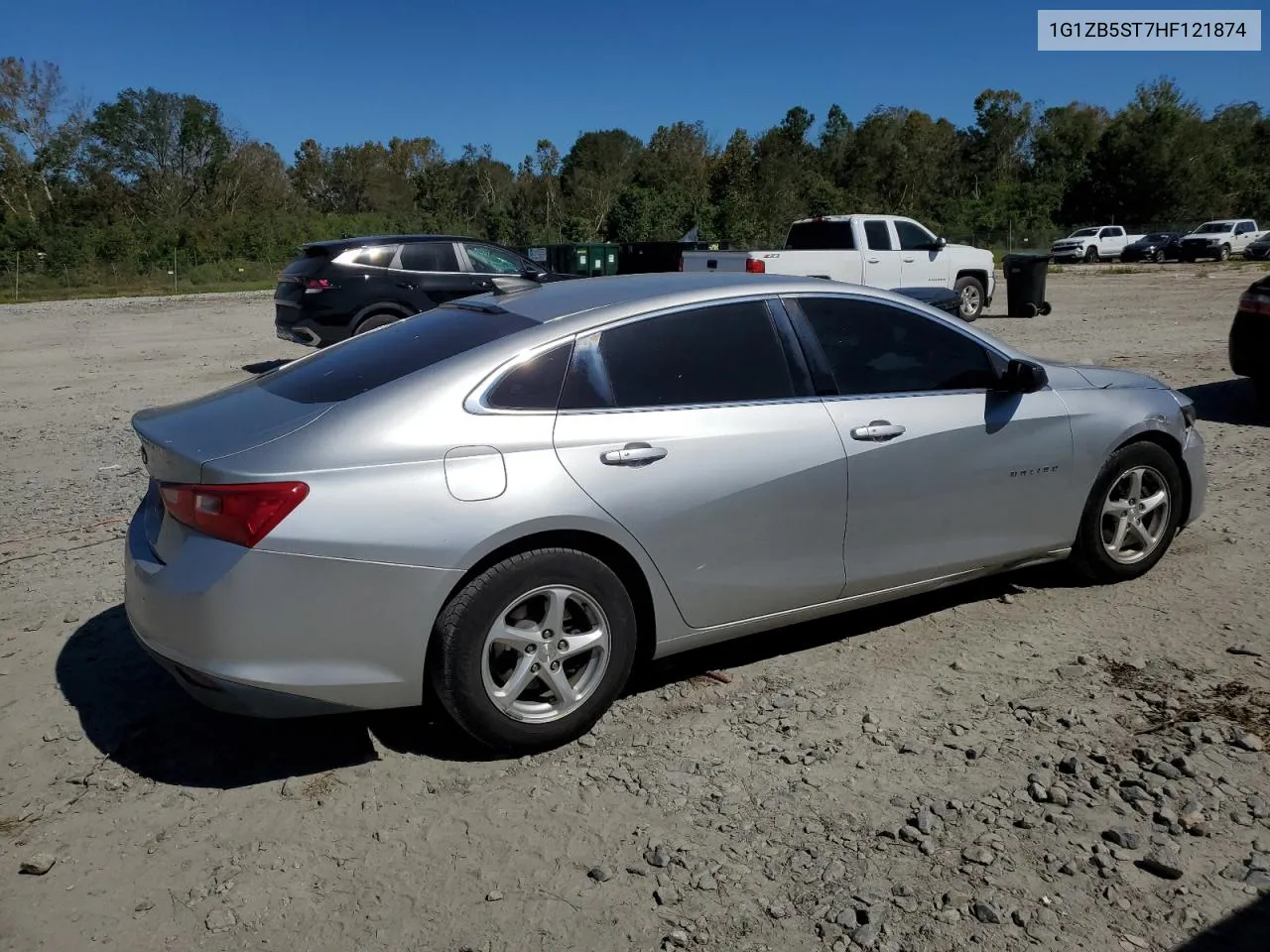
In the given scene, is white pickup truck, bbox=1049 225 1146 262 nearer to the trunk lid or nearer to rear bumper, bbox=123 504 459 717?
the trunk lid

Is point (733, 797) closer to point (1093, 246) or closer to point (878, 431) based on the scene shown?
point (878, 431)

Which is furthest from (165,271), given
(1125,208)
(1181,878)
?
(1125,208)

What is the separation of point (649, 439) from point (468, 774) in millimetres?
1318

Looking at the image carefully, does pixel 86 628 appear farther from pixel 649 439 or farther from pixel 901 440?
pixel 901 440

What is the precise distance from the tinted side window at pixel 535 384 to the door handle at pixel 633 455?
263 millimetres

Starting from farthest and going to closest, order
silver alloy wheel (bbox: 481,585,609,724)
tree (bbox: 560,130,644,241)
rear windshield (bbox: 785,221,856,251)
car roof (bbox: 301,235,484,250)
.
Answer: tree (bbox: 560,130,644,241) < rear windshield (bbox: 785,221,856,251) < car roof (bbox: 301,235,484,250) < silver alloy wheel (bbox: 481,585,609,724)

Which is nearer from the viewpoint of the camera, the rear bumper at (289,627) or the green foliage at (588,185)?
the rear bumper at (289,627)

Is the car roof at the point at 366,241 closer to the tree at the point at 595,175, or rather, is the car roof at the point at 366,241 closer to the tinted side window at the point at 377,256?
the tinted side window at the point at 377,256

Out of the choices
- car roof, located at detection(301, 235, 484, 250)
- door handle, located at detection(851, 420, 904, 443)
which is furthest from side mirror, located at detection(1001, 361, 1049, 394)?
car roof, located at detection(301, 235, 484, 250)

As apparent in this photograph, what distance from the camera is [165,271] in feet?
145

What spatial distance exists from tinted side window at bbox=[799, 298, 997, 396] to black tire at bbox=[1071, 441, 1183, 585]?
33.2 inches

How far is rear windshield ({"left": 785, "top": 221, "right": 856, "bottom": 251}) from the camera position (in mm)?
18391

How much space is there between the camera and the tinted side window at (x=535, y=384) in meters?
3.65

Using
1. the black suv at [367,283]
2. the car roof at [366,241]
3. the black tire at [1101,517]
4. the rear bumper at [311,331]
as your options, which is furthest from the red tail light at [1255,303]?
the rear bumper at [311,331]
